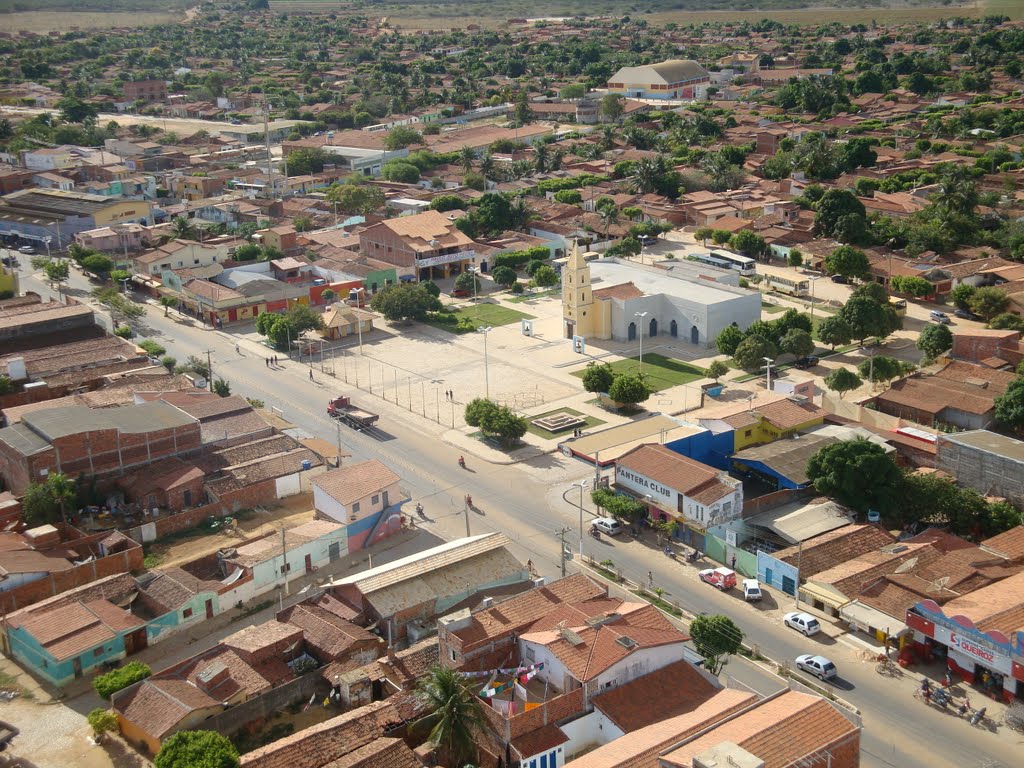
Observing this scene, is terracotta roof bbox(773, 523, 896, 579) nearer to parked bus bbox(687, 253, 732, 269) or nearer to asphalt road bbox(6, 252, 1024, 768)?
asphalt road bbox(6, 252, 1024, 768)

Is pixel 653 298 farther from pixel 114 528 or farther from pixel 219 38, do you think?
pixel 219 38

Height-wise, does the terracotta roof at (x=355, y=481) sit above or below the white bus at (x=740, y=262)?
above

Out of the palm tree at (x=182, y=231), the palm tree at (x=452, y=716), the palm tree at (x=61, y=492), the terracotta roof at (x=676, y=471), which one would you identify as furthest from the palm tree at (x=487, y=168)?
the palm tree at (x=452, y=716)

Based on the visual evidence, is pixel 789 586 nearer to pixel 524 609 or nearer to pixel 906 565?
pixel 906 565

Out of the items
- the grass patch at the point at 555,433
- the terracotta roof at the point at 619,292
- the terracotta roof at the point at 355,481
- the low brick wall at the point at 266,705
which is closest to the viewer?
the low brick wall at the point at 266,705

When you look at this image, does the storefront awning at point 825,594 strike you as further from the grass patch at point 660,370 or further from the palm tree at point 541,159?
the palm tree at point 541,159

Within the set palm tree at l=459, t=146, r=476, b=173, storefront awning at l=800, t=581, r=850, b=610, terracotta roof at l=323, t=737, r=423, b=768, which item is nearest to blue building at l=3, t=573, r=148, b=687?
terracotta roof at l=323, t=737, r=423, b=768

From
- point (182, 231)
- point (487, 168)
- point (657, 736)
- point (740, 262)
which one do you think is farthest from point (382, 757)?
point (487, 168)
